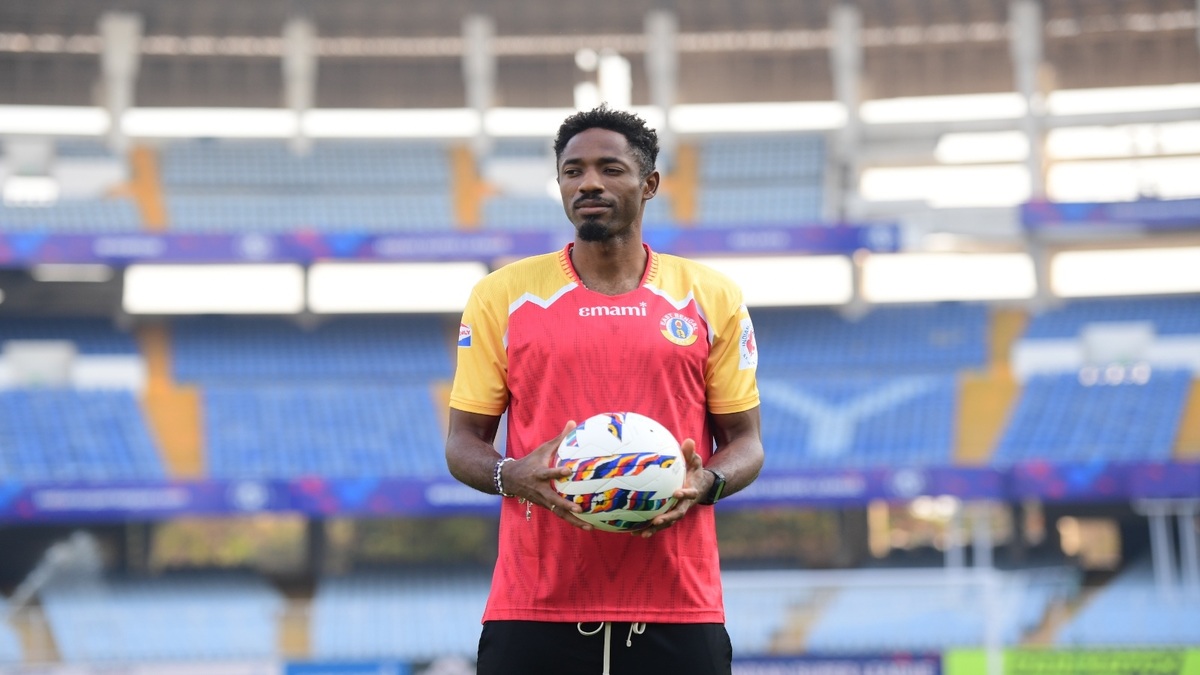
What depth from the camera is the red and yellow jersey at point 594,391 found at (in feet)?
10.2

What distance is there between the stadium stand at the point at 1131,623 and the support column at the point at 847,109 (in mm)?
10933

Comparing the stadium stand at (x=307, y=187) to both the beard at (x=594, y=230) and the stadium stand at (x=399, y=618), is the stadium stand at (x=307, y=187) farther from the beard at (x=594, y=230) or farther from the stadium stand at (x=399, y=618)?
Result: the beard at (x=594, y=230)

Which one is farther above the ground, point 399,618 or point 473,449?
point 473,449

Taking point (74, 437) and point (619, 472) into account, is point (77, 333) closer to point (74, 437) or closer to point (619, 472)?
point (74, 437)

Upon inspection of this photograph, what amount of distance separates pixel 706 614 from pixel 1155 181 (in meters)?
25.7

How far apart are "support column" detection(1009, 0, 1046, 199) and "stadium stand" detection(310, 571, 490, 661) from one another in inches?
525

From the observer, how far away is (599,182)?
3109 mm

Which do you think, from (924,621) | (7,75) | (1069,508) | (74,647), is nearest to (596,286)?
(924,621)

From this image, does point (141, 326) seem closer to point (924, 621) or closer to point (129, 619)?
point (129, 619)

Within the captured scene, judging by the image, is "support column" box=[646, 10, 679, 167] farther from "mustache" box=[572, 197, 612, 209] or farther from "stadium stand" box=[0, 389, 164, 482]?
"mustache" box=[572, 197, 612, 209]

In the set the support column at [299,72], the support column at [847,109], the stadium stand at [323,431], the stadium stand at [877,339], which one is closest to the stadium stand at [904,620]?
the stadium stand at [323,431]

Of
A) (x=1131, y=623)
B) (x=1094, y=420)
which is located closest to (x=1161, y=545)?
(x=1094, y=420)

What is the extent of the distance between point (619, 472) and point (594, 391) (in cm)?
27

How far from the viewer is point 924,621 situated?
1558 cm
